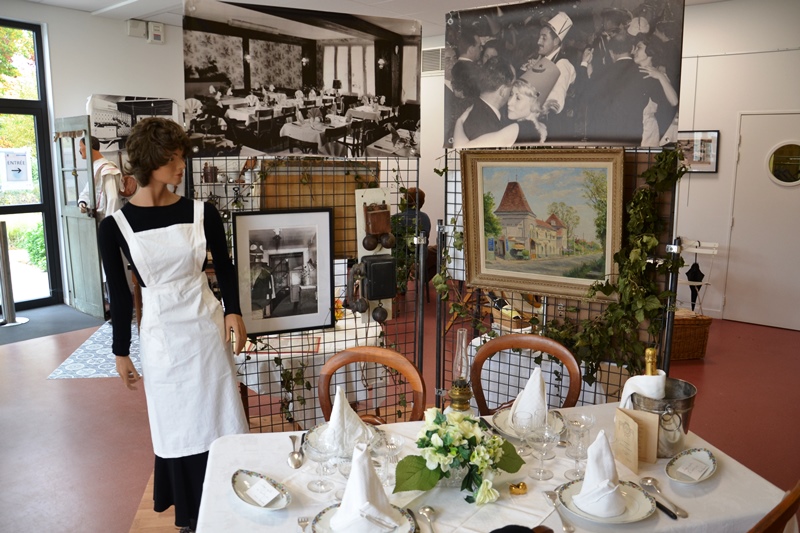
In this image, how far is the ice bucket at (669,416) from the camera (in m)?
2.02

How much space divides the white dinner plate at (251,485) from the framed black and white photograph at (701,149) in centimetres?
623

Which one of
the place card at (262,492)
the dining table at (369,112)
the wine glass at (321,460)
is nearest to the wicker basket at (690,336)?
the dining table at (369,112)

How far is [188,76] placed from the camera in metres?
2.67

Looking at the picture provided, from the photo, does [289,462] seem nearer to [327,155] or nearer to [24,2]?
[327,155]

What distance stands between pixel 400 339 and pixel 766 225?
3965 millimetres

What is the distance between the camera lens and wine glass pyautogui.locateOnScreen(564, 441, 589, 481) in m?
1.94

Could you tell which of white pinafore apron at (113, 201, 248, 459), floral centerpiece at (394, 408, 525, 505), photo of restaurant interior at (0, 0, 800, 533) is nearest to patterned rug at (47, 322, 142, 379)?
photo of restaurant interior at (0, 0, 800, 533)

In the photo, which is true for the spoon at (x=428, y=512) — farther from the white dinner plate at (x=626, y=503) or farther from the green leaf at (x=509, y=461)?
the white dinner plate at (x=626, y=503)

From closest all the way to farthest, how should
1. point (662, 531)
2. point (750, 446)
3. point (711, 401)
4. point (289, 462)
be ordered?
point (662, 531), point (289, 462), point (750, 446), point (711, 401)

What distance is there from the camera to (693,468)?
1925 millimetres

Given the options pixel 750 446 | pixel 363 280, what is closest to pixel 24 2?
pixel 363 280

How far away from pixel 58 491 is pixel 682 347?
4.83 meters

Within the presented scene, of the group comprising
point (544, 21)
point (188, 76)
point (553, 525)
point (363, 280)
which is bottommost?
point (553, 525)

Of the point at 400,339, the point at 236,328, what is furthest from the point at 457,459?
the point at 400,339
